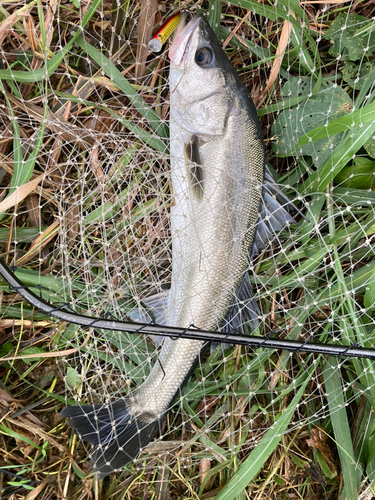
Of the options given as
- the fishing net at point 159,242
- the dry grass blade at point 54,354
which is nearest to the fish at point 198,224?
the fishing net at point 159,242

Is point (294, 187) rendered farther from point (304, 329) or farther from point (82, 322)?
point (82, 322)

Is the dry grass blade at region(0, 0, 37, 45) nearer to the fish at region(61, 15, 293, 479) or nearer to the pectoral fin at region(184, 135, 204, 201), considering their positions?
the fish at region(61, 15, 293, 479)

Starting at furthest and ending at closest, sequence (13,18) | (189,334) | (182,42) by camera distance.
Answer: (13,18) → (182,42) → (189,334)

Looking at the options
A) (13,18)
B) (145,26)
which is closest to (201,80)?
(145,26)

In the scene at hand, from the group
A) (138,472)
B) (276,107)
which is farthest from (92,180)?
(138,472)

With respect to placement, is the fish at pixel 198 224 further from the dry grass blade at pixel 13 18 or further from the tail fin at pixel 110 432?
the dry grass blade at pixel 13 18

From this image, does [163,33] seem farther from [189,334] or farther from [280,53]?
[189,334]
